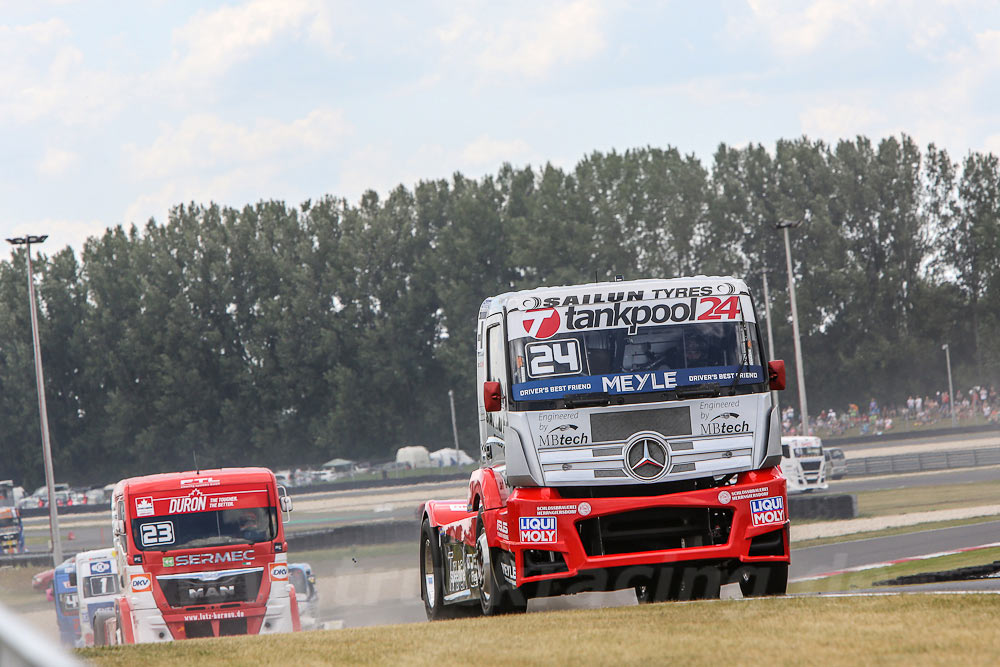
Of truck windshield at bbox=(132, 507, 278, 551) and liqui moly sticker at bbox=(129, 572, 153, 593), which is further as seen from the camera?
truck windshield at bbox=(132, 507, 278, 551)

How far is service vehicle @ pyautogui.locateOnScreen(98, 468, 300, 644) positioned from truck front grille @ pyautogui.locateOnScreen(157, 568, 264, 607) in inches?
0.5

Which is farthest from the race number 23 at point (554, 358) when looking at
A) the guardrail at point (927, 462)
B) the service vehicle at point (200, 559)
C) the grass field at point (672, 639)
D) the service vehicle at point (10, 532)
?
the service vehicle at point (10, 532)

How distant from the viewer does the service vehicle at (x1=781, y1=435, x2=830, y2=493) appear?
39.4 metres

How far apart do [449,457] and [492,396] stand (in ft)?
220

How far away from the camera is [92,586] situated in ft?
73.0

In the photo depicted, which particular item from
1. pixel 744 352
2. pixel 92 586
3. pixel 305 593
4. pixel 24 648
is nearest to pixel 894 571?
pixel 744 352

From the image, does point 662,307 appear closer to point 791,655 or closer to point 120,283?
point 791,655

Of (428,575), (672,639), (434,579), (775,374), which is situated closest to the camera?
(672,639)

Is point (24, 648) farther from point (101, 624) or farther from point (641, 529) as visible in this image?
point (101, 624)

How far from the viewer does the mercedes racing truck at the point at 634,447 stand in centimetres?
1130

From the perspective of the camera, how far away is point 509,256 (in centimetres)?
8206

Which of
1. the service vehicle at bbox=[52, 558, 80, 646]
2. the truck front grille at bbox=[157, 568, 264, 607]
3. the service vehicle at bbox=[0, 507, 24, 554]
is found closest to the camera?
the truck front grille at bbox=[157, 568, 264, 607]

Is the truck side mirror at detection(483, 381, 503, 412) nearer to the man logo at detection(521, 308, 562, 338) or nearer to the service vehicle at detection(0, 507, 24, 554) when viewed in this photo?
the man logo at detection(521, 308, 562, 338)

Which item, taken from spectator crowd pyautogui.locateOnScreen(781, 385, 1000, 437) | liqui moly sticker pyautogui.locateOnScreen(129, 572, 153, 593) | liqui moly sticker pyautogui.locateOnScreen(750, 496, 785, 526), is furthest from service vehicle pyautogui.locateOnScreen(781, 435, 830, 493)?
liqui moly sticker pyautogui.locateOnScreen(750, 496, 785, 526)
